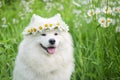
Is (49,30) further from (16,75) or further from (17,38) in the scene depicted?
(17,38)

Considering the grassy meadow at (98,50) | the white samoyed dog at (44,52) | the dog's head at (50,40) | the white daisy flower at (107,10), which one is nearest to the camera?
the dog's head at (50,40)

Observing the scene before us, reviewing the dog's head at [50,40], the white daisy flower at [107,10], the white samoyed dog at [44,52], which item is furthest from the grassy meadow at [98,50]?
the dog's head at [50,40]

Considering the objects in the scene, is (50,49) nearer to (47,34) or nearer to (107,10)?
(47,34)

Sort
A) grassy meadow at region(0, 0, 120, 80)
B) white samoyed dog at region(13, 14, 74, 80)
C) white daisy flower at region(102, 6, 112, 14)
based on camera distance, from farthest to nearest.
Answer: grassy meadow at region(0, 0, 120, 80), white daisy flower at region(102, 6, 112, 14), white samoyed dog at region(13, 14, 74, 80)

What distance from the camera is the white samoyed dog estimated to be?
4.42 meters

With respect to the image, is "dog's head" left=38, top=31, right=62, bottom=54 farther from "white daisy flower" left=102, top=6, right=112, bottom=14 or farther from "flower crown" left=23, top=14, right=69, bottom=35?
"white daisy flower" left=102, top=6, right=112, bottom=14

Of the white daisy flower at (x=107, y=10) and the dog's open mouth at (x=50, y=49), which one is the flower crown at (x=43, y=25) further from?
the white daisy flower at (x=107, y=10)

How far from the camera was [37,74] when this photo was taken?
4.57 meters

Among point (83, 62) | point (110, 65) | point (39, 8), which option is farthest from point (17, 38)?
point (39, 8)

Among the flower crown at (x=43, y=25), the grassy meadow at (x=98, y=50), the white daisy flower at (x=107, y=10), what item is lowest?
the grassy meadow at (x=98, y=50)

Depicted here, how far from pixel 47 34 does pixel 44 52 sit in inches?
8.4

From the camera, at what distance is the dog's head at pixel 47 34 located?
4.36 m

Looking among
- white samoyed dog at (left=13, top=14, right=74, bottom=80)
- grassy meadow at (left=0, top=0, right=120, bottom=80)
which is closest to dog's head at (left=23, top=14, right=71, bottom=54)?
white samoyed dog at (left=13, top=14, right=74, bottom=80)

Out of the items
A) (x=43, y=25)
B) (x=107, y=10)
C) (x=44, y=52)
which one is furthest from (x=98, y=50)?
(x=43, y=25)
